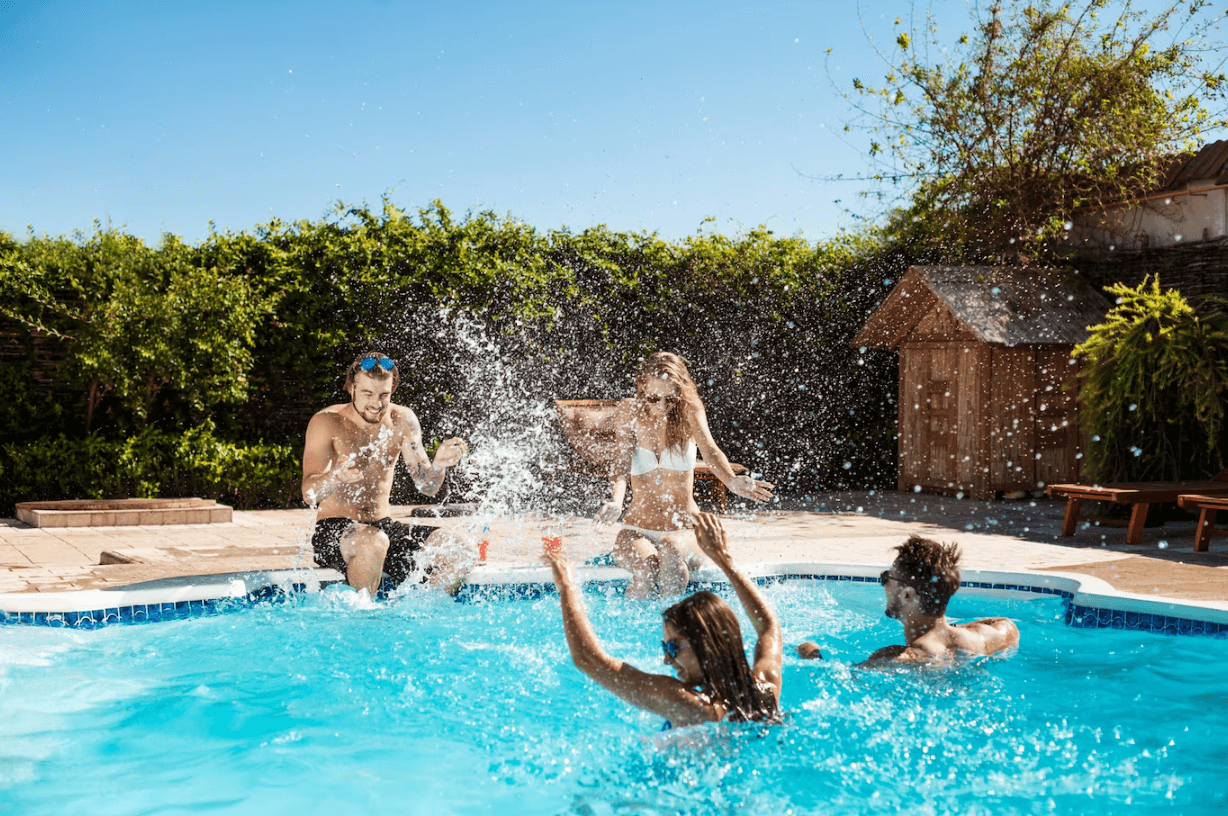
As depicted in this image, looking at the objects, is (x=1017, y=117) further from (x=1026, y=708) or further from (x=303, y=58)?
(x=1026, y=708)

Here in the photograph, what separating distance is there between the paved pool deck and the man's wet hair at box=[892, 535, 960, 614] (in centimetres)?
241

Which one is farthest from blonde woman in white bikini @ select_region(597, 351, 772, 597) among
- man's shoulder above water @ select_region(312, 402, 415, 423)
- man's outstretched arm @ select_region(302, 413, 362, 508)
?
man's outstretched arm @ select_region(302, 413, 362, 508)

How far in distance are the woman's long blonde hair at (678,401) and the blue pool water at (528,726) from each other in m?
1.05

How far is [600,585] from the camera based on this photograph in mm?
6852

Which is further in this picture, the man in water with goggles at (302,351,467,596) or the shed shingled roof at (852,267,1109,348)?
the shed shingled roof at (852,267,1109,348)

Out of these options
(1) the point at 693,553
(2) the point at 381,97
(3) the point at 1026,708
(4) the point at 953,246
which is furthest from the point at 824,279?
(3) the point at 1026,708

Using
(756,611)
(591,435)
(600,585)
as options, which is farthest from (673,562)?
(591,435)

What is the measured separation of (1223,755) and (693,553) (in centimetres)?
290

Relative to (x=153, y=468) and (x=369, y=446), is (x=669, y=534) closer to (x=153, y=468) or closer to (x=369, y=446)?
(x=369, y=446)

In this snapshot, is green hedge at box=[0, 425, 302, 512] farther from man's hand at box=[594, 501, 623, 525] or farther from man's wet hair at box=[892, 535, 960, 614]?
man's wet hair at box=[892, 535, 960, 614]

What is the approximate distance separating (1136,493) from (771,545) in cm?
316

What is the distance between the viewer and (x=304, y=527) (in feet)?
32.8

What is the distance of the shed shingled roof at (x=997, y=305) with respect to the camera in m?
12.8

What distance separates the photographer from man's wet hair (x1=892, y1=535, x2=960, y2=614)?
14.7 feet
